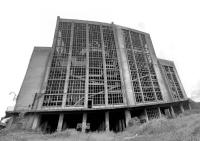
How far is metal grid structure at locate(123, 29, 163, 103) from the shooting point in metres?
30.3

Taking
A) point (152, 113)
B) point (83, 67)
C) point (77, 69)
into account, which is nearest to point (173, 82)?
point (152, 113)

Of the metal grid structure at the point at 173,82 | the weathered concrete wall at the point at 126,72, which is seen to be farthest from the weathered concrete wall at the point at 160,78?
the weathered concrete wall at the point at 126,72

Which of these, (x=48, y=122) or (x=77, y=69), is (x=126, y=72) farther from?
(x=48, y=122)

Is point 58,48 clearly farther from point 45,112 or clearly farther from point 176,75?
point 176,75

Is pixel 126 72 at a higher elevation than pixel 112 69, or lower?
lower

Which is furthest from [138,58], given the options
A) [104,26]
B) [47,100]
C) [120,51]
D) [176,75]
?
[47,100]

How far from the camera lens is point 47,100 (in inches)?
1000

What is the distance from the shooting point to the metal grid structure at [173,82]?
3681cm

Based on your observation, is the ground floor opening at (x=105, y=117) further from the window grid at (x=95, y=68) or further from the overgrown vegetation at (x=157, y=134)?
the overgrown vegetation at (x=157, y=134)

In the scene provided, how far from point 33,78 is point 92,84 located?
1431cm

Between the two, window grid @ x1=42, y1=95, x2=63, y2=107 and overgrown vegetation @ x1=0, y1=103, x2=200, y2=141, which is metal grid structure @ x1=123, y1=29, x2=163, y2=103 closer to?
overgrown vegetation @ x1=0, y1=103, x2=200, y2=141

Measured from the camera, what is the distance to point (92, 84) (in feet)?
93.3

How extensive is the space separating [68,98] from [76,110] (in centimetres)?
381

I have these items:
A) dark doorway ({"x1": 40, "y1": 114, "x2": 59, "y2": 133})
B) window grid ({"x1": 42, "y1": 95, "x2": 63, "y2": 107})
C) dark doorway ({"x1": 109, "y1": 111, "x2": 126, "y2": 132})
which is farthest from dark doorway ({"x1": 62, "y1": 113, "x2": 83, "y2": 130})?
dark doorway ({"x1": 109, "y1": 111, "x2": 126, "y2": 132})
